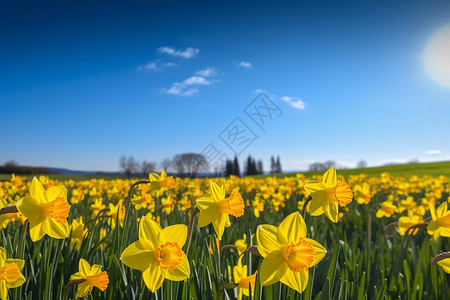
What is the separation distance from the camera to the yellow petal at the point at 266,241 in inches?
38.9

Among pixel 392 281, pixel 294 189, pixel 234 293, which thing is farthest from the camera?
pixel 294 189

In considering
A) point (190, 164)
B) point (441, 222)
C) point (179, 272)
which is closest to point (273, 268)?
point (179, 272)

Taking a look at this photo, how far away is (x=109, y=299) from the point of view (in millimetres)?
1552

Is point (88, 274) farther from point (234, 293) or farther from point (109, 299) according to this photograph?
point (234, 293)

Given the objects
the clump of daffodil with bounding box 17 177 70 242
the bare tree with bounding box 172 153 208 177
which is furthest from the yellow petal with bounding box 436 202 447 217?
the bare tree with bounding box 172 153 208 177

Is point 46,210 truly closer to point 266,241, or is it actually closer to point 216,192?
point 216,192

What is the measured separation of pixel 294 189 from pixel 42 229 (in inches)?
227

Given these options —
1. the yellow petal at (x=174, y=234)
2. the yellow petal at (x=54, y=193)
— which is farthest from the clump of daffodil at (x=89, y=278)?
the yellow petal at (x=174, y=234)

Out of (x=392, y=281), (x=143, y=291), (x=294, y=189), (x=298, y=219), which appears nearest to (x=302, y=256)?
(x=298, y=219)

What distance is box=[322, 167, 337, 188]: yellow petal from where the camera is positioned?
1.32 meters

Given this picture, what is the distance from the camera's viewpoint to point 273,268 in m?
0.99

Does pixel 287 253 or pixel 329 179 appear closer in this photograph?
pixel 287 253

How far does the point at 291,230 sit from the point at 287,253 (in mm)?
77

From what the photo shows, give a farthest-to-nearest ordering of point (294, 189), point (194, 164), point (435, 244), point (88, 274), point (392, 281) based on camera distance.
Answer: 1. point (194, 164)
2. point (294, 189)
3. point (435, 244)
4. point (392, 281)
5. point (88, 274)
